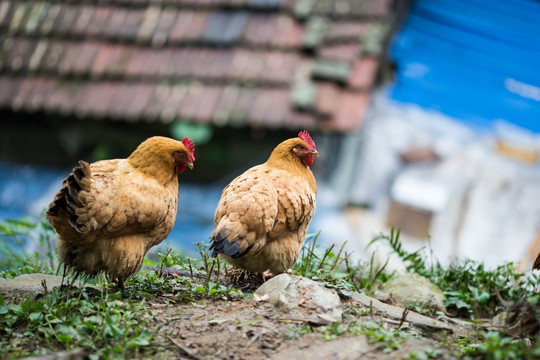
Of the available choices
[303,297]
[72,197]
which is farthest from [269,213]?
[72,197]

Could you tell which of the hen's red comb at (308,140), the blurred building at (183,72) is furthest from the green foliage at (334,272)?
the blurred building at (183,72)

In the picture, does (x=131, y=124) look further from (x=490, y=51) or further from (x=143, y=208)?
(x=490, y=51)

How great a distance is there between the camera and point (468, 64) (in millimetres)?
6906

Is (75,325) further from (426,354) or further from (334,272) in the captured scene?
(334,272)

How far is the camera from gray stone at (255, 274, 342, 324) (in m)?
3.45

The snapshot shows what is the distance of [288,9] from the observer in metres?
6.65

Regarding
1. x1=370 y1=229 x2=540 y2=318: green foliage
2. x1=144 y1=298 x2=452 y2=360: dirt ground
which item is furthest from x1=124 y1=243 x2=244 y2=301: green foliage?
x1=370 y1=229 x2=540 y2=318: green foliage

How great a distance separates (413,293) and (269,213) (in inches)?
53.1

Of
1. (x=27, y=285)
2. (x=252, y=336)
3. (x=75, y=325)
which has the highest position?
(x=252, y=336)

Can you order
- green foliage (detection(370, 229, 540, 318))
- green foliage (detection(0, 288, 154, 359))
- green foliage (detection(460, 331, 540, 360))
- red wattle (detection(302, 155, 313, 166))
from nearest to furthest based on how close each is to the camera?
green foliage (detection(460, 331, 540, 360))
green foliage (detection(0, 288, 154, 359))
green foliage (detection(370, 229, 540, 318))
red wattle (detection(302, 155, 313, 166))

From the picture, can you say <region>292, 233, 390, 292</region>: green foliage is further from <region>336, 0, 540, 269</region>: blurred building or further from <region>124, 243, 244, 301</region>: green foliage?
<region>336, 0, 540, 269</region>: blurred building

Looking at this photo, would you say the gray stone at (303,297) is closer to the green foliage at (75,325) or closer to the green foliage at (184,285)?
the green foliage at (184,285)

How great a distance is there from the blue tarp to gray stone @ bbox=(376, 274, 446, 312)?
9.58ft

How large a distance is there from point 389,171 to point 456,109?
Answer: 110cm
